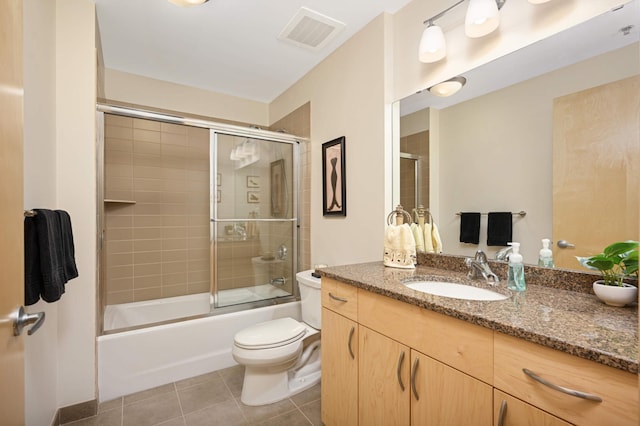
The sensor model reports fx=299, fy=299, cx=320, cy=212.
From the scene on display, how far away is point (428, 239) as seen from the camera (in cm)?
175

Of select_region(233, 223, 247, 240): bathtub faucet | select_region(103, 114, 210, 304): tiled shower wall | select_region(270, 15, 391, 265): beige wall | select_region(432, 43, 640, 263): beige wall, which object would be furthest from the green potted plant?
select_region(103, 114, 210, 304): tiled shower wall

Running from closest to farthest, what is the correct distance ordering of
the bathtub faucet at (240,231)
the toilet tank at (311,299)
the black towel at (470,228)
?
the black towel at (470,228), the toilet tank at (311,299), the bathtub faucet at (240,231)

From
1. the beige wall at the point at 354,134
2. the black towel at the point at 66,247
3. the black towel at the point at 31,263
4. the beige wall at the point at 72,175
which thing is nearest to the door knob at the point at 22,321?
the black towel at the point at 31,263

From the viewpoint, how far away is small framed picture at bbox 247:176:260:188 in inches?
108

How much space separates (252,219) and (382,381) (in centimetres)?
190

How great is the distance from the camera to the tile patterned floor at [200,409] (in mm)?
1695

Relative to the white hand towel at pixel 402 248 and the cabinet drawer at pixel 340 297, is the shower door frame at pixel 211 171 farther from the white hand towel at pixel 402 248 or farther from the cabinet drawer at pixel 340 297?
the white hand towel at pixel 402 248

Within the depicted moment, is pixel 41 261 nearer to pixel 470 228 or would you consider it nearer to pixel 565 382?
pixel 565 382

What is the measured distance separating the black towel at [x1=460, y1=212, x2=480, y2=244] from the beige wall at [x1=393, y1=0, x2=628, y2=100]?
0.76 m

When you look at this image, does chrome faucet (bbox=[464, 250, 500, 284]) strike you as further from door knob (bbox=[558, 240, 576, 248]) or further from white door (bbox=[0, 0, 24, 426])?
white door (bbox=[0, 0, 24, 426])

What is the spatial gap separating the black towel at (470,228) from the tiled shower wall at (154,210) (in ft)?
8.26

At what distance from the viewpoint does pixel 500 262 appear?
1388 millimetres

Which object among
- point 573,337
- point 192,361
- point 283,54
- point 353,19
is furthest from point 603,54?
point 192,361

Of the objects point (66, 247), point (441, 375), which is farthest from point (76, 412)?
point (441, 375)
